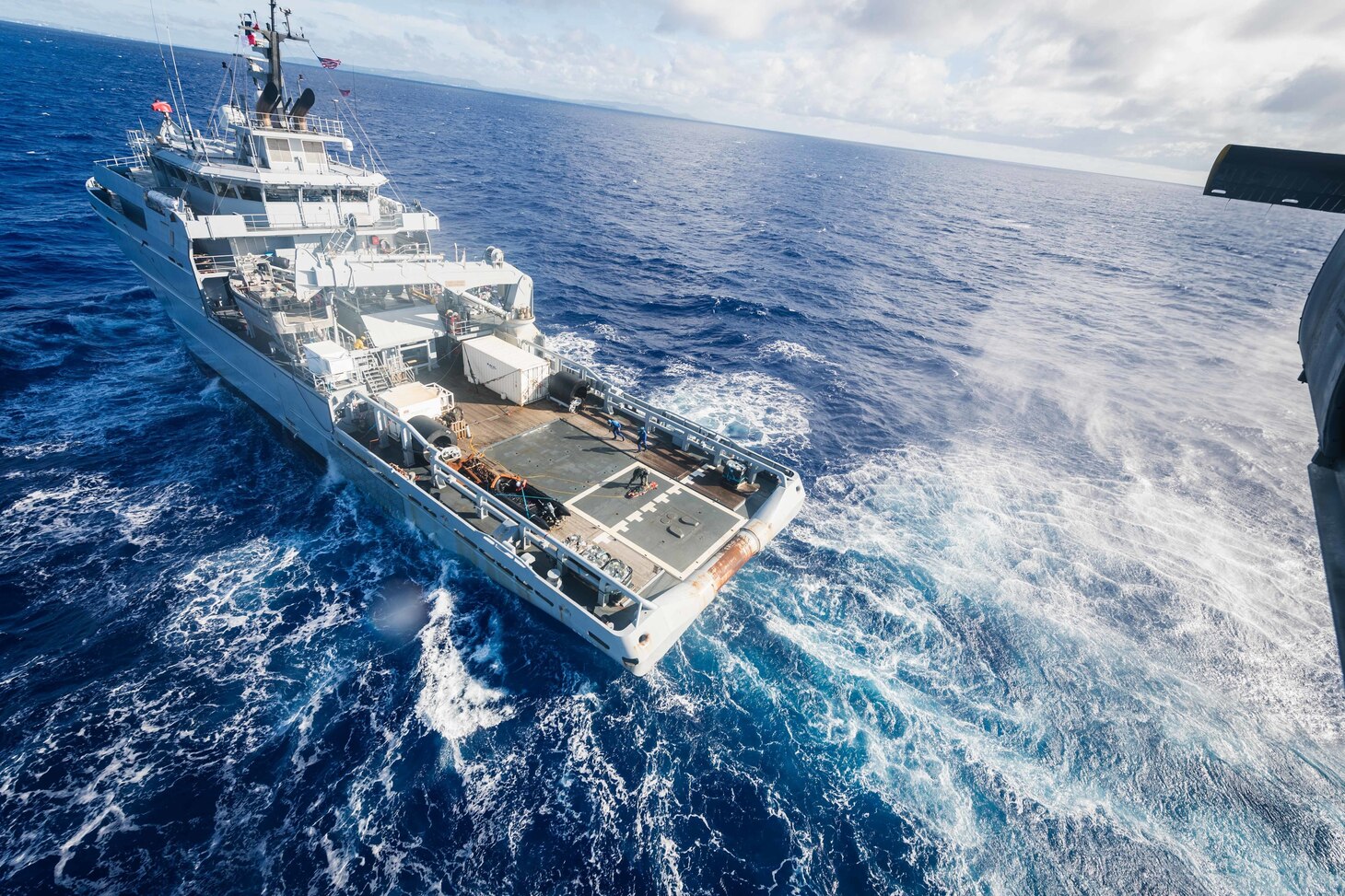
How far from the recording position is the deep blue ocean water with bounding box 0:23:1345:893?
13492 millimetres

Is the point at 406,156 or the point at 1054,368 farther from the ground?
the point at 406,156

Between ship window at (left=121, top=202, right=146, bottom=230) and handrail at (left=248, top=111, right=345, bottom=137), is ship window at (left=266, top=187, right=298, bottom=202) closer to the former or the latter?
handrail at (left=248, top=111, right=345, bottom=137)

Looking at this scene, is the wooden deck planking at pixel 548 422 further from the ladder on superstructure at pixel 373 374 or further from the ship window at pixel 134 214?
the ship window at pixel 134 214

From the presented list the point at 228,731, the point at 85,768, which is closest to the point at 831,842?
the point at 228,731

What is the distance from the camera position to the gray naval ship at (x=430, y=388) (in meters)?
17.6

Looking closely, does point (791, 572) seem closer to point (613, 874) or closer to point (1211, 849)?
point (613, 874)

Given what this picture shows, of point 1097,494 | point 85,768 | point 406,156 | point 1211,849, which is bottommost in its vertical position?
point 85,768

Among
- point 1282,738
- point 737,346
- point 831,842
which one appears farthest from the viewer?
point 737,346

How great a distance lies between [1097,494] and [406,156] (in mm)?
103971

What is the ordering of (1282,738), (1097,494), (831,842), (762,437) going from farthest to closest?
1. (762,437)
2. (1097,494)
3. (1282,738)
4. (831,842)

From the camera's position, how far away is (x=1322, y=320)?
8391 millimetres

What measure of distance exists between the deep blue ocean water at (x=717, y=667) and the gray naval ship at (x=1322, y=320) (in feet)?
34.4

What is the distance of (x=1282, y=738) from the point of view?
16.5 metres

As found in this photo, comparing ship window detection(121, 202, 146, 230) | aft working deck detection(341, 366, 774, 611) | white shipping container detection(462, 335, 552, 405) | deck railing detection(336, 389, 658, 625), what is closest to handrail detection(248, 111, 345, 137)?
ship window detection(121, 202, 146, 230)
